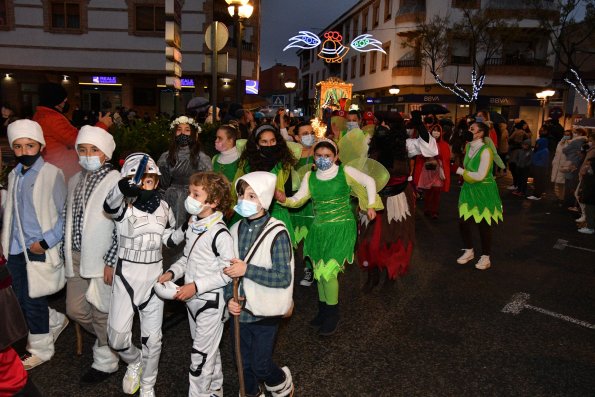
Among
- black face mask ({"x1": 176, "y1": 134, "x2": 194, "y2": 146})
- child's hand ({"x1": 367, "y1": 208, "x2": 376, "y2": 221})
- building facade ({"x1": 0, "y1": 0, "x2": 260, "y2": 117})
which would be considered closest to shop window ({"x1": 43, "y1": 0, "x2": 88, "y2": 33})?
building facade ({"x1": 0, "y1": 0, "x2": 260, "y2": 117})

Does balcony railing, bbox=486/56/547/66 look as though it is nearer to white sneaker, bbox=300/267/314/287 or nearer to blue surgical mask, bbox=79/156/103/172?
white sneaker, bbox=300/267/314/287

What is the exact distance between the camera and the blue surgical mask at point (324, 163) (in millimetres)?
4617

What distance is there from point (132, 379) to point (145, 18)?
24.6 metres

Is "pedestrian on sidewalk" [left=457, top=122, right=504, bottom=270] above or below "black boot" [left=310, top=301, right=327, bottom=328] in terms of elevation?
above

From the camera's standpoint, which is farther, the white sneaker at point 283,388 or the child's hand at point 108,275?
the child's hand at point 108,275

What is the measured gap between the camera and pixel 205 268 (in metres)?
3.27

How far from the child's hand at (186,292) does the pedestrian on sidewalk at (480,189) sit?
15.5 feet

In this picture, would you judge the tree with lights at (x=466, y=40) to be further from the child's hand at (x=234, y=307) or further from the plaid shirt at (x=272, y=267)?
the child's hand at (x=234, y=307)

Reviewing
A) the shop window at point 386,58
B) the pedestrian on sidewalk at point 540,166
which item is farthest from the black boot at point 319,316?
the shop window at point 386,58

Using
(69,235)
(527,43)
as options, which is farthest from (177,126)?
(527,43)

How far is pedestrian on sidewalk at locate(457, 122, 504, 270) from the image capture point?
21.9 feet

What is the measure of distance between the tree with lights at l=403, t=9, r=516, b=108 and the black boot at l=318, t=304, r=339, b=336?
3126 cm

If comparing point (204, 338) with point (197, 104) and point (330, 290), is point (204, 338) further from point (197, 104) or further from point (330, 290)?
point (197, 104)

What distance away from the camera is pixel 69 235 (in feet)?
12.8
